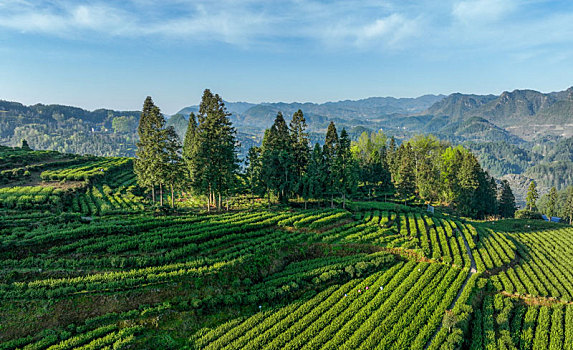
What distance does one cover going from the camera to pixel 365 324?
20.2 metres

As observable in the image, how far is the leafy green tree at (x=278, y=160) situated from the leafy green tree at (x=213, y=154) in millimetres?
4954

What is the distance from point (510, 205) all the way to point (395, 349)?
75052mm

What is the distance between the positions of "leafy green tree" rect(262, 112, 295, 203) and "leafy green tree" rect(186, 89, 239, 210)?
4954 mm

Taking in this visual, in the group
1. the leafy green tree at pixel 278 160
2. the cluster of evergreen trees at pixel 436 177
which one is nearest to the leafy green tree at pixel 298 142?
the leafy green tree at pixel 278 160

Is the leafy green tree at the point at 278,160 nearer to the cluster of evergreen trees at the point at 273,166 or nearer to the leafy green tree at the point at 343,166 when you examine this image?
the cluster of evergreen trees at the point at 273,166

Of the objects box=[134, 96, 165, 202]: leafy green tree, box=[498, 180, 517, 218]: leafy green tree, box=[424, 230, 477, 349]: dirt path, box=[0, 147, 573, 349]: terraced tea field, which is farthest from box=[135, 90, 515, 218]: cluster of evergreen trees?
box=[424, 230, 477, 349]: dirt path

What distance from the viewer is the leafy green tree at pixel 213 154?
118 ft

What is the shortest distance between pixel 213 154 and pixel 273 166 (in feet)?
29.2

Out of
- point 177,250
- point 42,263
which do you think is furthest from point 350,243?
point 42,263

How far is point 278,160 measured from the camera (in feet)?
137

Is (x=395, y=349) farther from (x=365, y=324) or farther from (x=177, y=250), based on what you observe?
(x=177, y=250)

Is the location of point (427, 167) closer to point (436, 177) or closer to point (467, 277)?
point (436, 177)

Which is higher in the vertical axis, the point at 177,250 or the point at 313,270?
the point at 177,250

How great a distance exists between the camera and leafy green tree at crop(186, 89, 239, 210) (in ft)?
118
